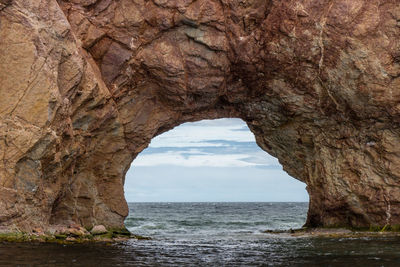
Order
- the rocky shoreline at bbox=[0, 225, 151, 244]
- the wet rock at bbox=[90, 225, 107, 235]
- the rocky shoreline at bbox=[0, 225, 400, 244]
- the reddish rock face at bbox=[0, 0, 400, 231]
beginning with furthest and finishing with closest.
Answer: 1. the reddish rock face at bbox=[0, 0, 400, 231]
2. the wet rock at bbox=[90, 225, 107, 235]
3. the rocky shoreline at bbox=[0, 225, 400, 244]
4. the rocky shoreline at bbox=[0, 225, 151, 244]

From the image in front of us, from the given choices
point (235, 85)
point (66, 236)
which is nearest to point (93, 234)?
point (66, 236)

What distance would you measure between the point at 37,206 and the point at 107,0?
13.8 meters

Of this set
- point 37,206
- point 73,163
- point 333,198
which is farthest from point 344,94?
point 37,206

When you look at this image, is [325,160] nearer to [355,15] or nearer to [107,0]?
[355,15]

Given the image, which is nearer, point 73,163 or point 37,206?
point 37,206

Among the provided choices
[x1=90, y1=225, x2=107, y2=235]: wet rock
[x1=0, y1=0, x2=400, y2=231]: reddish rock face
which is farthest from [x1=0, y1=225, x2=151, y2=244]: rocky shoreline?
[x1=0, y1=0, x2=400, y2=231]: reddish rock face

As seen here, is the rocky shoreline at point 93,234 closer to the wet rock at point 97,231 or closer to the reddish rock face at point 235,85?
the wet rock at point 97,231

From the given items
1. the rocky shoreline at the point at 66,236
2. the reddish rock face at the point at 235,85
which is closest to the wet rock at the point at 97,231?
the rocky shoreline at the point at 66,236

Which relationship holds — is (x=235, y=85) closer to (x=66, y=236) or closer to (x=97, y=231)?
(x=97, y=231)

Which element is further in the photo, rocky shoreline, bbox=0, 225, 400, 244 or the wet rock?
the wet rock

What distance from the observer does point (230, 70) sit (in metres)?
33.6

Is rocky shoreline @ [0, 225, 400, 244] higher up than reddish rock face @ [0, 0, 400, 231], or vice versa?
reddish rock face @ [0, 0, 400, 231]

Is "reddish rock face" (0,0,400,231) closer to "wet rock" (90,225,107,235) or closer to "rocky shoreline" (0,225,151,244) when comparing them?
"rocky shoreline" (0,225,151,244)

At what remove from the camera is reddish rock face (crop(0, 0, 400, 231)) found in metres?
29.9
